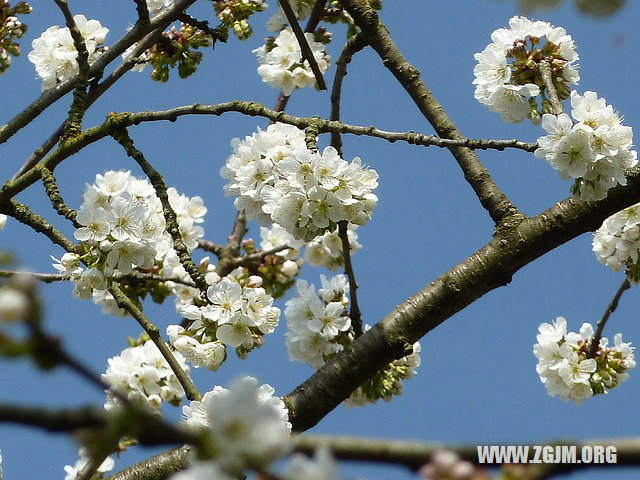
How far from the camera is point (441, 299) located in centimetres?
256

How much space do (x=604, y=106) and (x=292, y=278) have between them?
6.40ft

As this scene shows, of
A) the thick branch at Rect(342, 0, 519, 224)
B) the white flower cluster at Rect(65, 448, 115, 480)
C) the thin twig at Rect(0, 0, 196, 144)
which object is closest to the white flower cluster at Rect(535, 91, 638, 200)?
the thick branch at Rect(342, 0, 519, 224)

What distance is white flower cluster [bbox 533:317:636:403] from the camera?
354 centimetres

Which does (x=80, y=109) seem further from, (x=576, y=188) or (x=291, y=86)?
(x=576, y=188)

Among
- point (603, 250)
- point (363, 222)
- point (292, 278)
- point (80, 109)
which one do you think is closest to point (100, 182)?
point (80, 109)

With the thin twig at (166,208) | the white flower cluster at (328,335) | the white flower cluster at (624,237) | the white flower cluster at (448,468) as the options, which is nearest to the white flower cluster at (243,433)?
the white flower cluster at (448,468)

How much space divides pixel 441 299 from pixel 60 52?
1994mm

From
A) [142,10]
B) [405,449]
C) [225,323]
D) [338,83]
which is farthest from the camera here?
[338,83]

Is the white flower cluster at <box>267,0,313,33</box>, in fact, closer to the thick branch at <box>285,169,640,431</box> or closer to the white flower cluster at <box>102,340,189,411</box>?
the white flower cluster at <box>102,340,189,411</box>

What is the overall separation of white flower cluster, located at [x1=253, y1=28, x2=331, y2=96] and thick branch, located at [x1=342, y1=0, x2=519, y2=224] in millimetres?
688

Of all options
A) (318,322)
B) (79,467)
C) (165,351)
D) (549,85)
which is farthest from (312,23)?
(79,467)

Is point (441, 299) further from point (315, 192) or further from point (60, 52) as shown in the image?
point (60, 52)

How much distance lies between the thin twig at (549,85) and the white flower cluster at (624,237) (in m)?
0.58

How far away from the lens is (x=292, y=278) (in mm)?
4012
